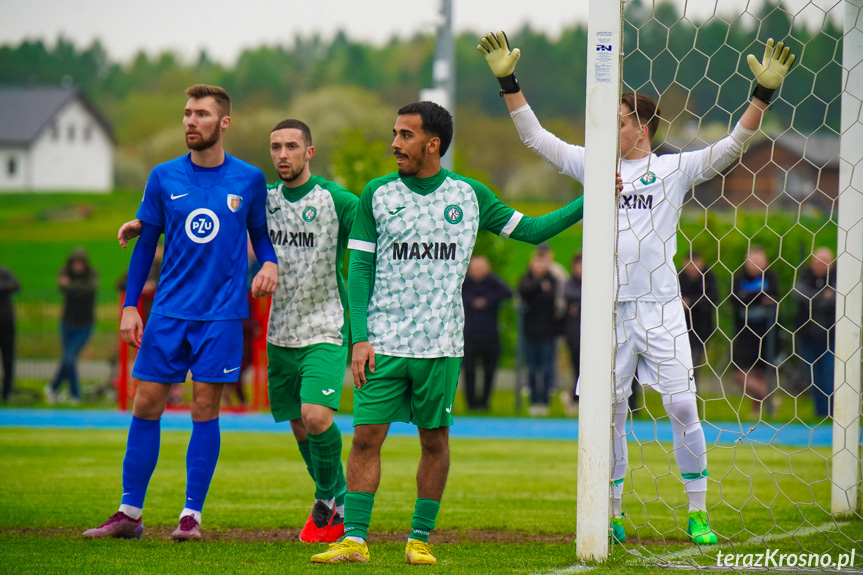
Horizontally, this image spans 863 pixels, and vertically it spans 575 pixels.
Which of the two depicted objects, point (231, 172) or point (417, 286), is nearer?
point (417, 286)

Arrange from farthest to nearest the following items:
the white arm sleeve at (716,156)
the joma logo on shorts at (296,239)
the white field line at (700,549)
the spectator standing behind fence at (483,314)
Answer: the spectator standing behind fence at (483,314) < the joma logo on shorts at (296,239) < the white arm sleeve at (716,156) < the white field line at (700,549)

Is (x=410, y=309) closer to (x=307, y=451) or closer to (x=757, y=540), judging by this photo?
(x=307, y=451)

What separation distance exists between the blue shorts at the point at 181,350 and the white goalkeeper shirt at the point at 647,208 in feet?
6.78

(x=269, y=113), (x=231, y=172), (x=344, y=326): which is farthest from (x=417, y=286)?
(x=269, y=113)

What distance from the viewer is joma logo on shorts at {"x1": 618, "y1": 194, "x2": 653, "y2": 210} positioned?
561 cm

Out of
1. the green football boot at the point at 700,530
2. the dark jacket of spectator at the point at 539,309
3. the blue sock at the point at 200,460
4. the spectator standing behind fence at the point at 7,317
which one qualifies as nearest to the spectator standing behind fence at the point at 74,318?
the spectator standing behind fence at the point at 7,317

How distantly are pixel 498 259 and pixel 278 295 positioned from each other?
12.1m

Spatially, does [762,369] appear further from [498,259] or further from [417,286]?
[417,286]

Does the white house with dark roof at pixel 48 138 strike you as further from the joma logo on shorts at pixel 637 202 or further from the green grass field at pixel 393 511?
the joma logo on shorts at pixel 637 202

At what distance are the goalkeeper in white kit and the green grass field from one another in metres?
0.31

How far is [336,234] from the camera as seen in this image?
225 inches

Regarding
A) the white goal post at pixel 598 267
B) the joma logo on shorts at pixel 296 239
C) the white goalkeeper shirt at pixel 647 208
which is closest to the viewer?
the white goal post at pixel 598 267

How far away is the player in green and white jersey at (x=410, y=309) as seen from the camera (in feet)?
15.9

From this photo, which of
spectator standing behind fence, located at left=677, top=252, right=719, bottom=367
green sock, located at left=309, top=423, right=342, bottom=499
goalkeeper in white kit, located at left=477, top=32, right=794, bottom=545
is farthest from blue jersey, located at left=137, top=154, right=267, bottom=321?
spectator standing behind fence, located at left=677, top=252, right=719, bottom=367
